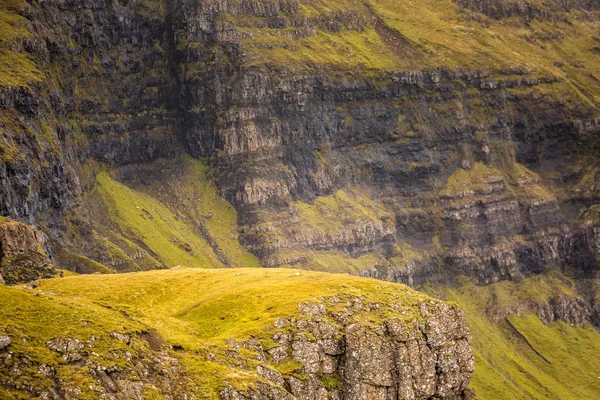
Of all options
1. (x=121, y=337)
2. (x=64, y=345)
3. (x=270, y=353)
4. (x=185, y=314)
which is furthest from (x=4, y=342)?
(x=185, y=314)

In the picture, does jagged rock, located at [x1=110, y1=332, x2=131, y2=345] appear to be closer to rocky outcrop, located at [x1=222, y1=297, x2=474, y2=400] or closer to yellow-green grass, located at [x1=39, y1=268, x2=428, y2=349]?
yellow-green grass, located at [x1=39, y1=268, x2=428, y2=349]

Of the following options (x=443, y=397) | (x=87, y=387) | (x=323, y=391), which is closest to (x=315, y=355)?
(x=323, y=391)

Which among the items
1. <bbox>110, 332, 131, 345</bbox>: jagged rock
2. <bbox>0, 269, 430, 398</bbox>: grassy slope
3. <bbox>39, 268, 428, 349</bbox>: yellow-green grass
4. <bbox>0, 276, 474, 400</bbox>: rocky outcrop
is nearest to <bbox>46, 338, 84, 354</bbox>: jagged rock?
<bbox>0, 276, 474, 400</bbox>: rocky outcrop

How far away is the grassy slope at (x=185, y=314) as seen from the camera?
419 feet

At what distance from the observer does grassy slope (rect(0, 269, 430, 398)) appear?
127625mm

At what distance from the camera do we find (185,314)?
612 ft

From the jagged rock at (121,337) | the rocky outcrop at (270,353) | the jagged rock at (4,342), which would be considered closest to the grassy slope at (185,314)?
the rocky outcrop at (270,353)

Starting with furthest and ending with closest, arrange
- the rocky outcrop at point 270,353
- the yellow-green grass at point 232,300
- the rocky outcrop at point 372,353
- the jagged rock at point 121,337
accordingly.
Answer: the yellow-green grass at point 232,300
the rocky outcrop at point 372,353
the jagged rock at point 121,337
the rocky outcrop at point 270,353

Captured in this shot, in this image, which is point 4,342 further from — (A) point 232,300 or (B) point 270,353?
(A) point 232,300

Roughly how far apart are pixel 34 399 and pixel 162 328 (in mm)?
40367

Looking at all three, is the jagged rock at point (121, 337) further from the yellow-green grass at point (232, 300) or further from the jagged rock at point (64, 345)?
the yellow-green grass at point (232, 300)

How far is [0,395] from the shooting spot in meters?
113

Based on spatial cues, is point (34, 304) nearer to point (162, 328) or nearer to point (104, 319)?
point (104, 319)

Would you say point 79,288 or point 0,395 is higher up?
point 0,395
